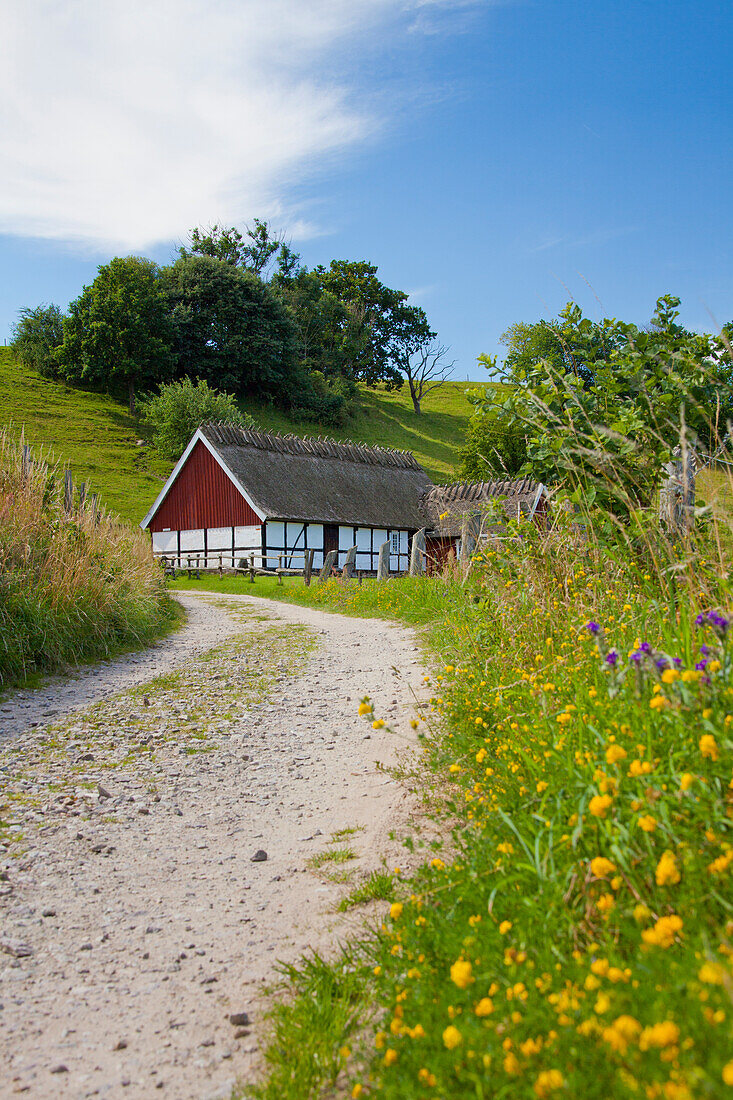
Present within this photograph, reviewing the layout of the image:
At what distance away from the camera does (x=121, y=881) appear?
3.47m

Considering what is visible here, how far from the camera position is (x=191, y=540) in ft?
102

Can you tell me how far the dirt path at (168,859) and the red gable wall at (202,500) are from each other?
2176cm

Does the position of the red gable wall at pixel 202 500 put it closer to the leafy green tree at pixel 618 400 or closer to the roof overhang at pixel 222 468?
the roof overhang at pixel 222 468

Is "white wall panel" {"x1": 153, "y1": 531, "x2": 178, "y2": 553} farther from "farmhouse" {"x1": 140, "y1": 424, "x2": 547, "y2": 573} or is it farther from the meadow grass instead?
the meadow grass

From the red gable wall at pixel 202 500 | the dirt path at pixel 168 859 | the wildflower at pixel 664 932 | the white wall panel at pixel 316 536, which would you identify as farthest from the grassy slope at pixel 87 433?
the wildflower at pixel 664 932

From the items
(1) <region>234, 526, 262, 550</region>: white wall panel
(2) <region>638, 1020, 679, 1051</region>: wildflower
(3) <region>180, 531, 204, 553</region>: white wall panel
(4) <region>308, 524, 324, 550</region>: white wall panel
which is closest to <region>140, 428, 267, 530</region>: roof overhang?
(1) <region>234, 526, 262, 550</region>: white wall panel

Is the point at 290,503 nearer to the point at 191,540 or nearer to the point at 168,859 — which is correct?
the point at 191,540

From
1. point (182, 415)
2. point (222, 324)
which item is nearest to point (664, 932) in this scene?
point (182, 415)

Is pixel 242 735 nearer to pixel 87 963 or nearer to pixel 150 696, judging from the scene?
pixel 150 696

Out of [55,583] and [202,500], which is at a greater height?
[202,500]

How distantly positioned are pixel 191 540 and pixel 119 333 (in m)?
25.9

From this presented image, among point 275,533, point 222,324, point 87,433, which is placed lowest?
point 275,533

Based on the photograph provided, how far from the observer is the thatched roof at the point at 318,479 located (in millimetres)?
28609

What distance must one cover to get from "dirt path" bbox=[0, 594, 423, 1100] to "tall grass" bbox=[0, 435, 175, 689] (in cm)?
87
